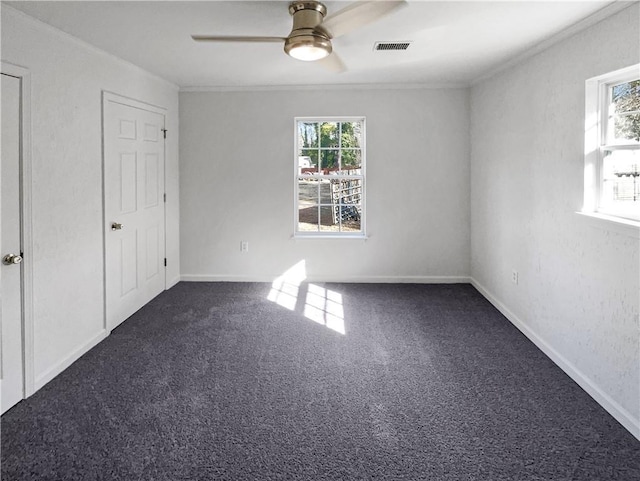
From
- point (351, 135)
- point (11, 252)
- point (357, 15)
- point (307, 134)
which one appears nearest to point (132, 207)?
point (11, 252)

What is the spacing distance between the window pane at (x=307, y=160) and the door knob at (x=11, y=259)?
134 inches

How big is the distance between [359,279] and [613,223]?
3.23m

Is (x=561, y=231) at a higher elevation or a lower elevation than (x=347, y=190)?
lower

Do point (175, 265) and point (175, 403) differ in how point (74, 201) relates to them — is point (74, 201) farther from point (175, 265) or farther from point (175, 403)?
point (175, 265)

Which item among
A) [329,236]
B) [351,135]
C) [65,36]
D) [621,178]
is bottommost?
[329,236]

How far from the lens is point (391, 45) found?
3.56 metres

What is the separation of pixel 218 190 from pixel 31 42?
2.82m

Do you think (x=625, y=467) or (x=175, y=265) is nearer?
(x=625, y=467)

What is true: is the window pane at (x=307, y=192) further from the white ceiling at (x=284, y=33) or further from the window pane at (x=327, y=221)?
the white ceiling at (x=284, y=33)

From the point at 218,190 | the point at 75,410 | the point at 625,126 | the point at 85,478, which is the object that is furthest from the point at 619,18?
the point at 218,190

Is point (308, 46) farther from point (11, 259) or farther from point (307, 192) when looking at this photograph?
point (307, 192)

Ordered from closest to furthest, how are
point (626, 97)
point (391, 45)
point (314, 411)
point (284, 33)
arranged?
point (314, 411) < point (626, 97) < point (284, 33) < point (391, 45)

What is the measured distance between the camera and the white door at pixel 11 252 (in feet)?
8.54

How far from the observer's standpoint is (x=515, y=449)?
2.23m
